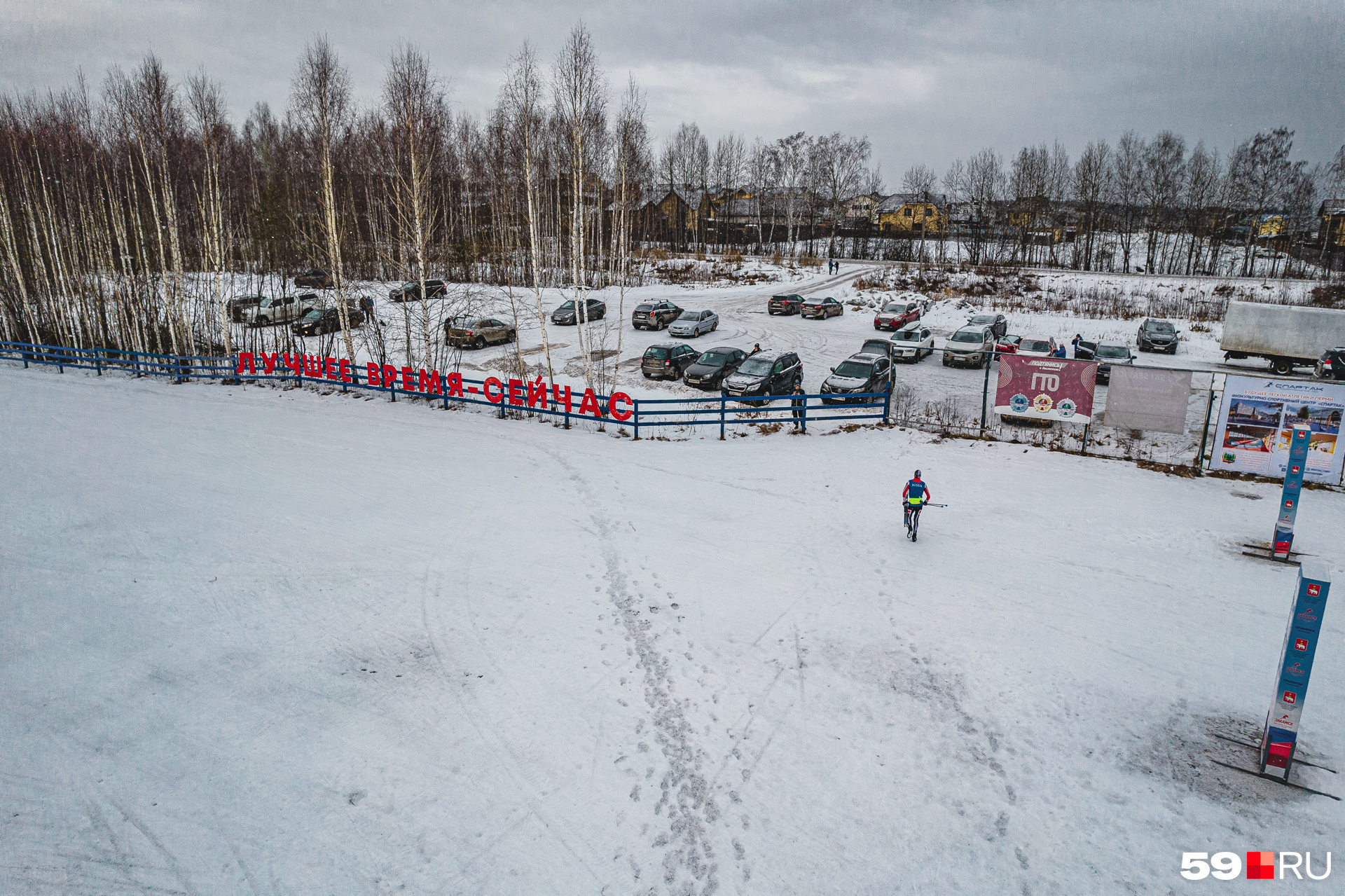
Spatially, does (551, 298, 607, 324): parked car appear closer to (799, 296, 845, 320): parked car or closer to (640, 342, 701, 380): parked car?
(640, 342, 701, 380): parked car

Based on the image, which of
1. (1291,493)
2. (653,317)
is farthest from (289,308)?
(1291,493)

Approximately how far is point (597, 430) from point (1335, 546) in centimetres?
1553

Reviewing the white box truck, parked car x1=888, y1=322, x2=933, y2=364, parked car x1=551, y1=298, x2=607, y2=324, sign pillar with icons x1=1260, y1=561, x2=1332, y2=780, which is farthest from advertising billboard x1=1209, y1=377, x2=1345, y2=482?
parked car x1=551, y1=298, x2=607, y2=324

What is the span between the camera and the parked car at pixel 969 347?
26469 mm

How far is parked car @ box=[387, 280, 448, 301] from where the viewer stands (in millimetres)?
22453

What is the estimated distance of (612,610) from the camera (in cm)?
918

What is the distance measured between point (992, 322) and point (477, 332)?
25.4 m

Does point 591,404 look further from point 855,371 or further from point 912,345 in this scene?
point 912,345

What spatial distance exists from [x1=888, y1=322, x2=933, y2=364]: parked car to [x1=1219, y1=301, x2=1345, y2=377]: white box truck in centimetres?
1187

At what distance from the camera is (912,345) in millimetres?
27750

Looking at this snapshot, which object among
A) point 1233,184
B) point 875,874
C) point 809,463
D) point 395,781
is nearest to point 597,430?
point 809,463

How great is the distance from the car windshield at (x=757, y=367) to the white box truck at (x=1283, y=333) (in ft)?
68.2

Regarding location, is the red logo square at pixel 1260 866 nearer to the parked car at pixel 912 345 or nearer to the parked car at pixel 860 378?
the parked car at pixel 860 378

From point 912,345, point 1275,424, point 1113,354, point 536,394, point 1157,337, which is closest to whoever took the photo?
point 1275,424
